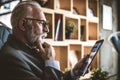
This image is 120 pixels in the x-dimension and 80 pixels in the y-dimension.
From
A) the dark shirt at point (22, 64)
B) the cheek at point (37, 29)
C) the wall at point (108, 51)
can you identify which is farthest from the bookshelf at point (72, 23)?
the dark shirt at point (22, 64)

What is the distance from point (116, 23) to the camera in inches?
193

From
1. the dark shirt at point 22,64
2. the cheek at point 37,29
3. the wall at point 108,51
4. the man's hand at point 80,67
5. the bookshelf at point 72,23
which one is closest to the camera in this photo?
the dark shirt at point 22,64

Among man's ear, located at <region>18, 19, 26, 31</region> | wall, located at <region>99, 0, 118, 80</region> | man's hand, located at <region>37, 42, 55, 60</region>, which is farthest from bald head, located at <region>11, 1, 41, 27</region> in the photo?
wall, located at <region>99, 0, 118, 80</region>

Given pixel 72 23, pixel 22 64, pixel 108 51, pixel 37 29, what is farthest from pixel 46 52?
pixel 108 51

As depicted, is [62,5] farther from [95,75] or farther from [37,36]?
[37,36]

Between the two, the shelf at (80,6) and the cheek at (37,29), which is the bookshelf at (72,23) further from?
the cheek at (37,29)

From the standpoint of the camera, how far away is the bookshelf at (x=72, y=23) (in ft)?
9.67

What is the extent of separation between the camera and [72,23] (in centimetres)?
333

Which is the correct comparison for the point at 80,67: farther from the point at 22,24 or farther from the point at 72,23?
the point at 72,23

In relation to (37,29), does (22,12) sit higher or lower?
higher

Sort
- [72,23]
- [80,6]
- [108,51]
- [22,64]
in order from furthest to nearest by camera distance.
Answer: [108,51]
[80,6]
[72,23]
[22,64]

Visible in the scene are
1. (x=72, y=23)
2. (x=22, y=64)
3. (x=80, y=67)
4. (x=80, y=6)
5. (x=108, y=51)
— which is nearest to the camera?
(x=22, y=64)

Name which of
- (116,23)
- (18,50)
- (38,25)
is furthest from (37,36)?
(116,23)

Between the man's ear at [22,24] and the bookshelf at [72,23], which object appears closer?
the man's ear at [22,24]
